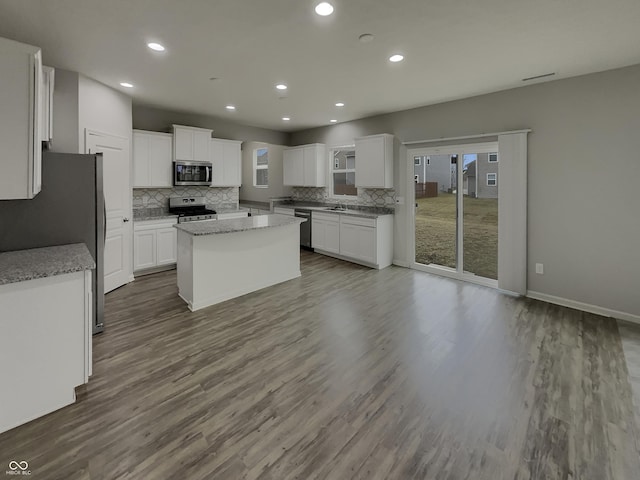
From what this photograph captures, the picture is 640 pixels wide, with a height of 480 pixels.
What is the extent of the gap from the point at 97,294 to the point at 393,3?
3576 mm

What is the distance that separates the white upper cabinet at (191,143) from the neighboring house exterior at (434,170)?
12.5 ft

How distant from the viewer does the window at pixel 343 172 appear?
672 cm

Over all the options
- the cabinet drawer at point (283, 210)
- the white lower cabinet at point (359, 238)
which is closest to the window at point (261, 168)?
the cabinet drawer at point (283, 210)

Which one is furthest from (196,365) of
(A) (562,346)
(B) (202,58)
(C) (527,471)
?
(A) (562,346)

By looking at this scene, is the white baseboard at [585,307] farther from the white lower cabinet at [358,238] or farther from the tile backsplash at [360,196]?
the tile backsplash at [360,196]

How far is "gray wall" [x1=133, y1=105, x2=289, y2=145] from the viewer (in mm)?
5396

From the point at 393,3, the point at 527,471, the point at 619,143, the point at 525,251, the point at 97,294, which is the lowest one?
the point at 527,471

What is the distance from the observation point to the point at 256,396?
2.19 meters

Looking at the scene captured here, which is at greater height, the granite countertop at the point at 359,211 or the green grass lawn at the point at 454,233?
the granite countertop at the point at 359,211

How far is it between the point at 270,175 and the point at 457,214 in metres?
4.97

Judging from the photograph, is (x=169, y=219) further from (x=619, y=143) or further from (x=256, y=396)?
(x=619, y=143)

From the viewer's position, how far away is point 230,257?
13.2ft

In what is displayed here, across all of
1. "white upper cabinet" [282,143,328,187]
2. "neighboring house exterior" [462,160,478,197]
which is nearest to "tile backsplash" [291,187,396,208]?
"white upper cabinet" [282,143,328,187]

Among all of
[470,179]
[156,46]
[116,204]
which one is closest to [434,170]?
[470,179]
